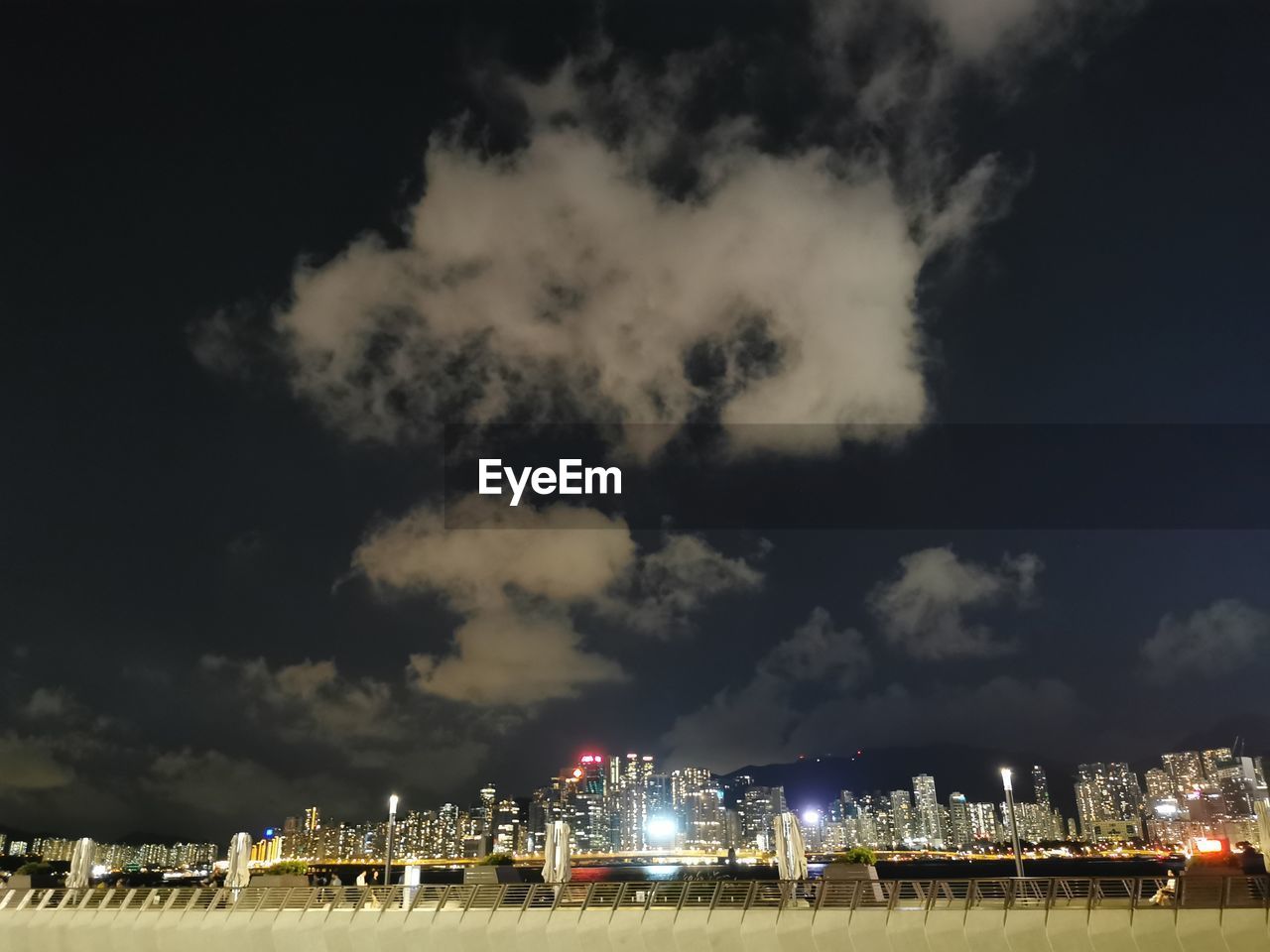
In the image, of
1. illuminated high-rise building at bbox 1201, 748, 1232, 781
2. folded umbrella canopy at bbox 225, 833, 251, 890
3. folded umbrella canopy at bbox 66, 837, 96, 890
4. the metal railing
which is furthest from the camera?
illuminated high-rise building at bbox 1201, 748, 1232, 781

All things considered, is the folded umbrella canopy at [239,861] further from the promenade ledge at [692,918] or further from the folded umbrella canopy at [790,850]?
the folded umbrella canopy at [790,850]

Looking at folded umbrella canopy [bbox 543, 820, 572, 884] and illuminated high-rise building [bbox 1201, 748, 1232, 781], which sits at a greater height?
illuminated high-rise building [bbox 1201, 748, 1232, 781]

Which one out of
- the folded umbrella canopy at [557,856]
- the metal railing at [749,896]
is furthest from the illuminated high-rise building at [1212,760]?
the metal railing at [749,896]

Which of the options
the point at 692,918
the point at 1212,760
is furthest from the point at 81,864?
the point at 1212,760

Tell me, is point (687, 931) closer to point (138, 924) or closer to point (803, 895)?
point (803, 895)

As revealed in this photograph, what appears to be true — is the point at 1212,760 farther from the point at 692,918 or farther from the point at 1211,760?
the point at 692,918

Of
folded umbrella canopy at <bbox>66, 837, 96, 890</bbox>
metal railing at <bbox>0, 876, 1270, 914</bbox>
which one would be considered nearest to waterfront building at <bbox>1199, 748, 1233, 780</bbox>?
metal railing at <bbox>0, 876, 1270, 914</bbox>

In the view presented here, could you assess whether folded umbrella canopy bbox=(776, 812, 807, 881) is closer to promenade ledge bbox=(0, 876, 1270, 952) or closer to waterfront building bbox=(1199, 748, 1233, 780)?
promenade ledge bbox=(0, 876, 1270, 952)
